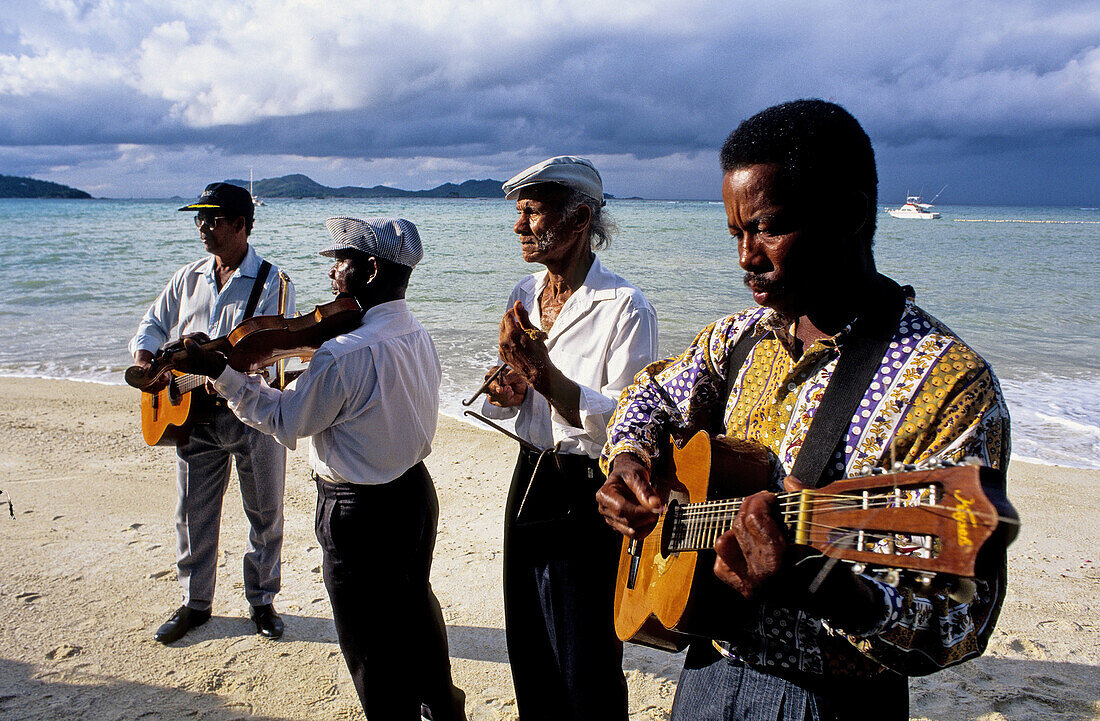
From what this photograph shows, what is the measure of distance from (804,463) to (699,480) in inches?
11.4

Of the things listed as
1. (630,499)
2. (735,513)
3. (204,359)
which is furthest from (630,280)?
(735,513)

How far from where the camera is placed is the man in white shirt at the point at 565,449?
2.73 metres

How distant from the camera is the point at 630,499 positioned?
186cm

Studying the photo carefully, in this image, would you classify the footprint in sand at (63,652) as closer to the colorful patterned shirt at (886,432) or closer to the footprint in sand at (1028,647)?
the colorful patterned shirt at (886,432)

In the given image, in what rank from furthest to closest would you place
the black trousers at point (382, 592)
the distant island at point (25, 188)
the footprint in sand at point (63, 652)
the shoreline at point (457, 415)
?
the distant island at point (25, 188)
the shoreline at point (457, 415)
the footprint in sand at point (63, 652)
the black trousers at point (382, 592)

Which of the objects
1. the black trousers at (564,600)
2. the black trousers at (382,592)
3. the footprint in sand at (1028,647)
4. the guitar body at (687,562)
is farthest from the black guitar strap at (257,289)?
the footprint in sand at (1028,647)

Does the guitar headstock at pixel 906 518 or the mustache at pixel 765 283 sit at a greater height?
the mustache at pixel 765 283

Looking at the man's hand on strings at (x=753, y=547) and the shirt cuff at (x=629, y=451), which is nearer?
the man's hand on strings at (x=753, y=547)

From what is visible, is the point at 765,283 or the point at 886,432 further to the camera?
the point at 765,283

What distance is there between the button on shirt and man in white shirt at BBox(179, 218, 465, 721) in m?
1.16

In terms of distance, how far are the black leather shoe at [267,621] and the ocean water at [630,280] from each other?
14.7 feet

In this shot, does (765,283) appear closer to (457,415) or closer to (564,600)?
(564,600)

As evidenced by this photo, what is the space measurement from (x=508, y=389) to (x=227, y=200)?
2.50m

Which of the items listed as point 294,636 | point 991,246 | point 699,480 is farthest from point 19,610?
point 991,246
